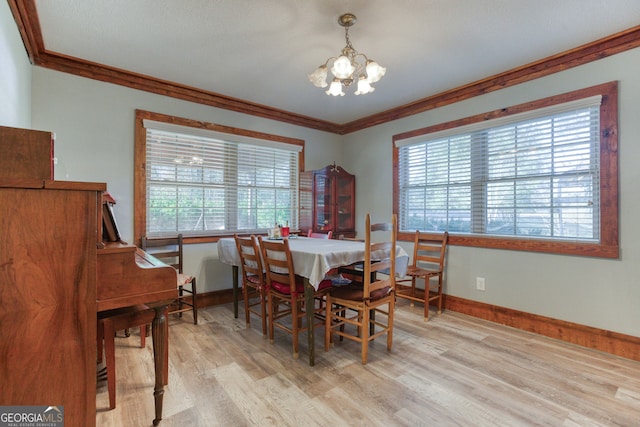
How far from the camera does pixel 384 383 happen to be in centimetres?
199

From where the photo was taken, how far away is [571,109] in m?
2.63

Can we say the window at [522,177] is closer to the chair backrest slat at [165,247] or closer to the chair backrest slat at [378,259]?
the chair backrest slat at [378,259]

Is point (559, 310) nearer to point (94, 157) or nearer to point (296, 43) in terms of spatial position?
point (296, 43)

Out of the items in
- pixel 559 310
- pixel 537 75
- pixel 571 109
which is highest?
pixel 537 75

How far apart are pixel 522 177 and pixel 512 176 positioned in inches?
3.5

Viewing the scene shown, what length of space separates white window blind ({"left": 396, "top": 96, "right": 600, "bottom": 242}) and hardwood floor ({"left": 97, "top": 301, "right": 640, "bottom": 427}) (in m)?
1.09

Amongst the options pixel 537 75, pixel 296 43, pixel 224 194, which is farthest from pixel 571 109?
pixel 224 194

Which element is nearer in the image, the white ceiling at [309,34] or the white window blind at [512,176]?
the white ceiling at [309,34]

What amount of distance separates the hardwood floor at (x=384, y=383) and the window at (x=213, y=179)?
1.27 metres

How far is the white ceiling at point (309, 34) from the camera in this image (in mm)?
2035

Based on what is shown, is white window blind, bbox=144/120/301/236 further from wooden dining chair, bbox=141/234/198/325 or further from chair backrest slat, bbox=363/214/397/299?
chair backrest slat, bbox=363/214/397/299

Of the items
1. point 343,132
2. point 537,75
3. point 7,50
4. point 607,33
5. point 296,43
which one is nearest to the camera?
point 7,50

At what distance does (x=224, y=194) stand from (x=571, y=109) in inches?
141

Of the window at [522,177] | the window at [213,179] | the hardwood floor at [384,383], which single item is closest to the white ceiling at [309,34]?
the window at [522,177]
